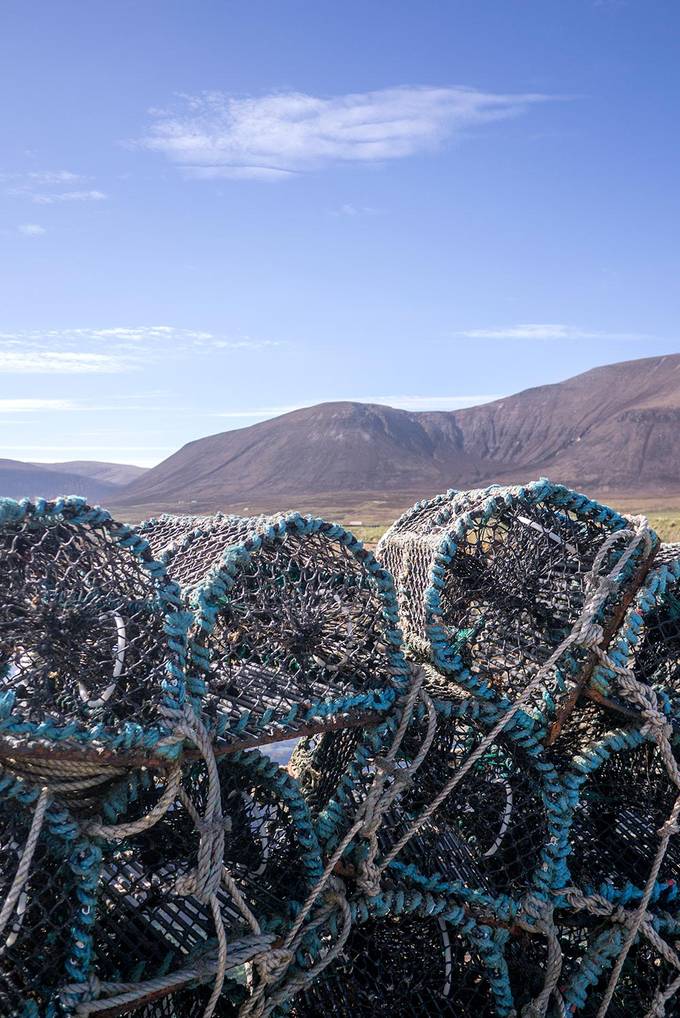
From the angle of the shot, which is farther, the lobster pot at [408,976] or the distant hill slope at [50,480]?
the distant hill slope at [50,480]

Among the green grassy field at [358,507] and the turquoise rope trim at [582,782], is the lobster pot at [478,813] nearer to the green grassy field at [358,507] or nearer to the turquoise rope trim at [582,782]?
the turquoise rope trim at [582,782]

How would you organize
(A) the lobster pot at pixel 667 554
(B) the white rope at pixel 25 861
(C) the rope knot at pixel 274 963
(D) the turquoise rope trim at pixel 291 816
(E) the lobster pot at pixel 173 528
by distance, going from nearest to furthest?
(B) the white rope at pixel 25 861 → (C) the rope knot at pixel 274 963 → (D) the turquoise rope trim at pixel 291 816 → (A) the lobster pot at pixel 667 554 → (E) the lobster pot at pixel 173 528

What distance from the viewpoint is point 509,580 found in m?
2.55

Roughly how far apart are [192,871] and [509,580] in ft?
4.01

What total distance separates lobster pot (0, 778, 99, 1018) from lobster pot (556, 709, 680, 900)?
133 cm

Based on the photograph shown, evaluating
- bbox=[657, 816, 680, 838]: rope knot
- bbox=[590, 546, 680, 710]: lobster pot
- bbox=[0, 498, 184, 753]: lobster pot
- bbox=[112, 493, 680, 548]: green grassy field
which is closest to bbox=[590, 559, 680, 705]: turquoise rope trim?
bbox=[590, 546, 680, 710]: lobster pot

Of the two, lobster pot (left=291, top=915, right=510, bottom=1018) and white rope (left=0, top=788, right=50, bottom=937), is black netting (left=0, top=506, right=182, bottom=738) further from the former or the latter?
lobster pot (left=291, top=915, right=510, bottom=1018)

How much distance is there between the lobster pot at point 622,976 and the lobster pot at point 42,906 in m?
1.34

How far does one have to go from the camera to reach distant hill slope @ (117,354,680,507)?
76500mm

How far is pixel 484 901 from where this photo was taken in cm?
223

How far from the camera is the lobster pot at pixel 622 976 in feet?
7.57

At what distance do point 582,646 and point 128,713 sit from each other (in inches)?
46.8

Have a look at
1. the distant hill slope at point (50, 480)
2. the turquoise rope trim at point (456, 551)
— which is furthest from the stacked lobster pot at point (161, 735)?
the distant hill slope at point (50, 480)

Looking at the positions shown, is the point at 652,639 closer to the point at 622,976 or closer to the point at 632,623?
the point at 632,623
